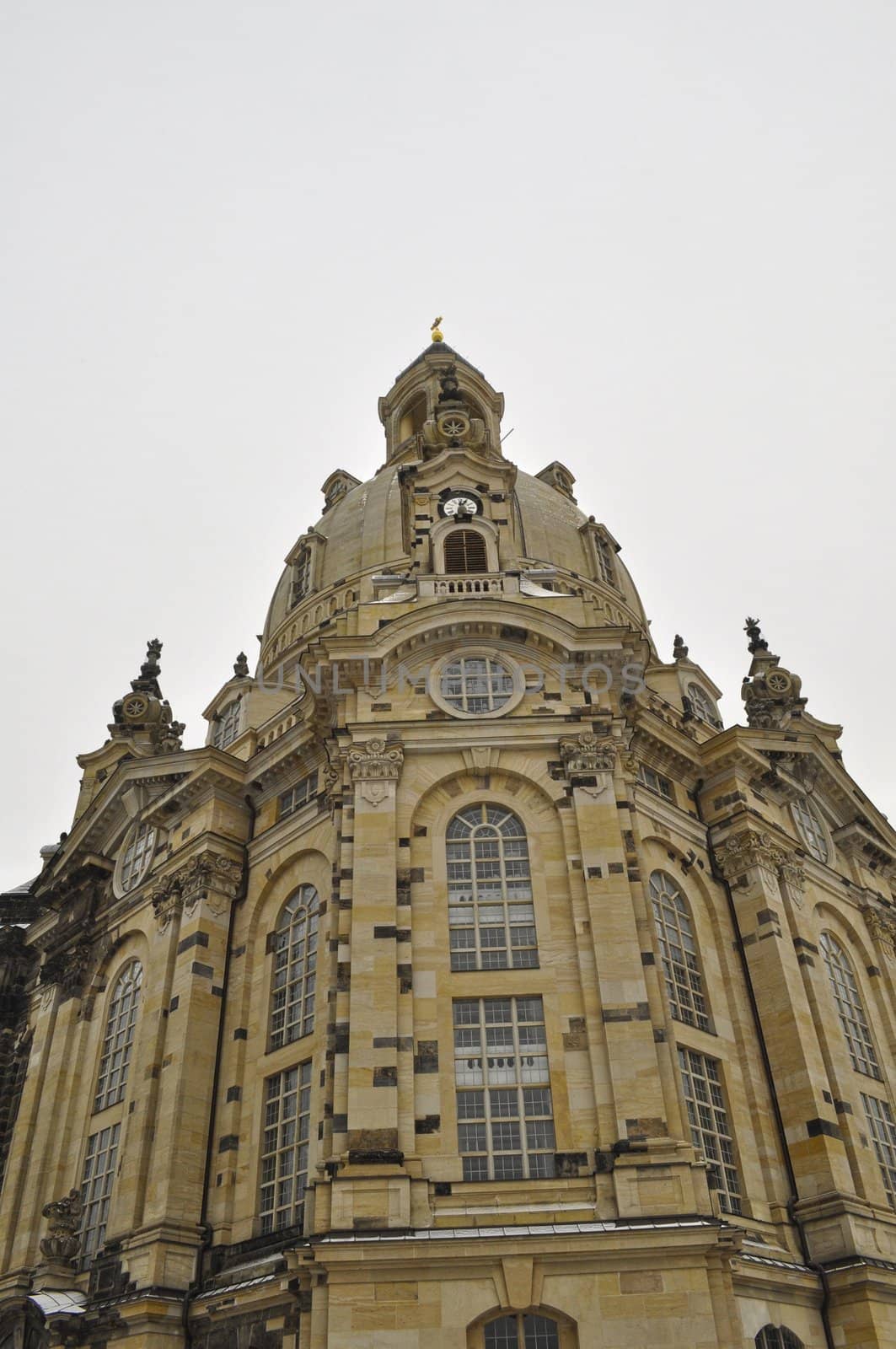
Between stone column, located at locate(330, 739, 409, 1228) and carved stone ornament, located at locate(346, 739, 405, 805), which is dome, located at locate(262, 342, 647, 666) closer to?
carved stone ornament, located at locate(346, 739, 405, 805)

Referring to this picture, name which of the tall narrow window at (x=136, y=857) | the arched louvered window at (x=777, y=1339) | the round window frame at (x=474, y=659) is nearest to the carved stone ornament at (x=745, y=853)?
the round window frame at (x=474, y=659)

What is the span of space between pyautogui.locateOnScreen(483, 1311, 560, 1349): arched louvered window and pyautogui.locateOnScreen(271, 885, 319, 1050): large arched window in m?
9.31

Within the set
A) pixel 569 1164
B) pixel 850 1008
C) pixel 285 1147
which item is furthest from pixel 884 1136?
pixel 285 1147

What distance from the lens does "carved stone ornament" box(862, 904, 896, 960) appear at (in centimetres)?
3966

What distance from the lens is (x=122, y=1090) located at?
3462 centimetres

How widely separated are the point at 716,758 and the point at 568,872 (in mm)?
9811

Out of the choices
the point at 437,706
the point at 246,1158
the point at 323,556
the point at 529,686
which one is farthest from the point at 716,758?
the point at 323,556

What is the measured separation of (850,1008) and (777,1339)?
40.3ft

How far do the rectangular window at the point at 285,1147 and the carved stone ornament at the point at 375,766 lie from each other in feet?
24.0

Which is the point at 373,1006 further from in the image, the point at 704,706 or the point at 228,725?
the point at 704,706

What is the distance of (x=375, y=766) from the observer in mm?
30359

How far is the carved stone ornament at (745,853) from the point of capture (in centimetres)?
3512

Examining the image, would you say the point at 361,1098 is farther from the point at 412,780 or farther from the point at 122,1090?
the point at 122,1090

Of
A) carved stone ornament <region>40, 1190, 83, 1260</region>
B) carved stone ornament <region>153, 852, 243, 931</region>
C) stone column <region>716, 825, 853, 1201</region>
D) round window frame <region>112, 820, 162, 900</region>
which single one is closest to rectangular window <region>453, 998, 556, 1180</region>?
stone column <region>716, 825, 853, 1201</region>
